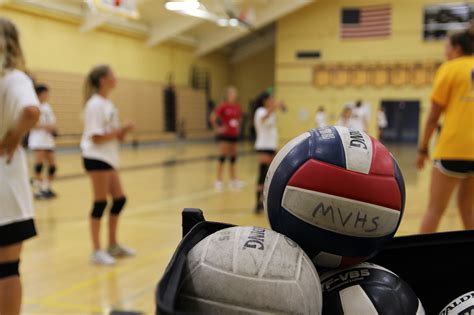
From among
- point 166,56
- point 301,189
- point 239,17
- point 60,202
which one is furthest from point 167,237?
point 166,56

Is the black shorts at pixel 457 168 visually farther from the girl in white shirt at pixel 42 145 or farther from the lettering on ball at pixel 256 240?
the girl in white shirt at pixel 42 145

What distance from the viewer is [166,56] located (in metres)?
20.5

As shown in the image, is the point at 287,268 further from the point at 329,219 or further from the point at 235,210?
the point at 235,210

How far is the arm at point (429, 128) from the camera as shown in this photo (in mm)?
3258

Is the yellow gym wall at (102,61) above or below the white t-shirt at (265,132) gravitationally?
above

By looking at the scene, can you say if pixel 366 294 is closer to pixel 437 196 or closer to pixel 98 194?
pixel 437 196

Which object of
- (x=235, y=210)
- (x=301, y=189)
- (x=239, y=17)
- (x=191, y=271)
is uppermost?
(x=239, y=17)

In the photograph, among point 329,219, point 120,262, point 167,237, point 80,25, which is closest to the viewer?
point 329,219

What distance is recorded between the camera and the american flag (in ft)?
64.0

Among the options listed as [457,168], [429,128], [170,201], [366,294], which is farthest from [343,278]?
[170,201]

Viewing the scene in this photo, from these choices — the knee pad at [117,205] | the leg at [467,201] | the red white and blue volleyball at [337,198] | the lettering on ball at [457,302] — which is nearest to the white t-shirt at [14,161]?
the red white and blue volleyball at [337,198]

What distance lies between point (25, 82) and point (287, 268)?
1772mm

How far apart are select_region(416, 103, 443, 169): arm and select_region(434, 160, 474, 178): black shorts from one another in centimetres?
33

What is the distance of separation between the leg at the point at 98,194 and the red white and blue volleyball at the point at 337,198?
3.13 metres
